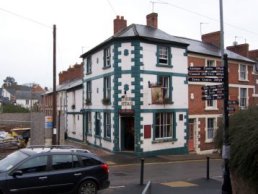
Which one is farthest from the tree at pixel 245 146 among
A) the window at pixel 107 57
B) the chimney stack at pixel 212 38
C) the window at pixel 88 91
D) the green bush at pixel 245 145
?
the chimney stack at pixel 212 38

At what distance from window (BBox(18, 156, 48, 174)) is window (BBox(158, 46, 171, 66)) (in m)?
17.2

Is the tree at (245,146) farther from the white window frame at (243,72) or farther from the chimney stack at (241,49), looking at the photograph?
the chimney stack at (241,49)

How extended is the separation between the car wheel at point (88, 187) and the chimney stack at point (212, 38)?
27.0 metres

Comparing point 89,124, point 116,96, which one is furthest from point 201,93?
point 89,124

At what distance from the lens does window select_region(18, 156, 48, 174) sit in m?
11.2

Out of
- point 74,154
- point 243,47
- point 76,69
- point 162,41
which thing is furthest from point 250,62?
point 74,154

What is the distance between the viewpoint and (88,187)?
1230 centimetres

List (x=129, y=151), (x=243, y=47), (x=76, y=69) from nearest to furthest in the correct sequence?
(x=129, y=151) < (x=243, y=47) < (x=76, y=69)

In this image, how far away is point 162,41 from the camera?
2741 centimetres

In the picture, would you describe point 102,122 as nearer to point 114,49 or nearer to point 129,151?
point 129,151

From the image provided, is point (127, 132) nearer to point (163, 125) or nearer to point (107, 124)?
point (107, 124)

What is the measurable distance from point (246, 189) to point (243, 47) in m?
32.0

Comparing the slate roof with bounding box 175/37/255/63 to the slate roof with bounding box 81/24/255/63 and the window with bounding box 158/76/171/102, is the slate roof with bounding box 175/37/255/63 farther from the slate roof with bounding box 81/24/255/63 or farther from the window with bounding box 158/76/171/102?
the window with bounding box 158/76/171/102

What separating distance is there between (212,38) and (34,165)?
28914 mm
